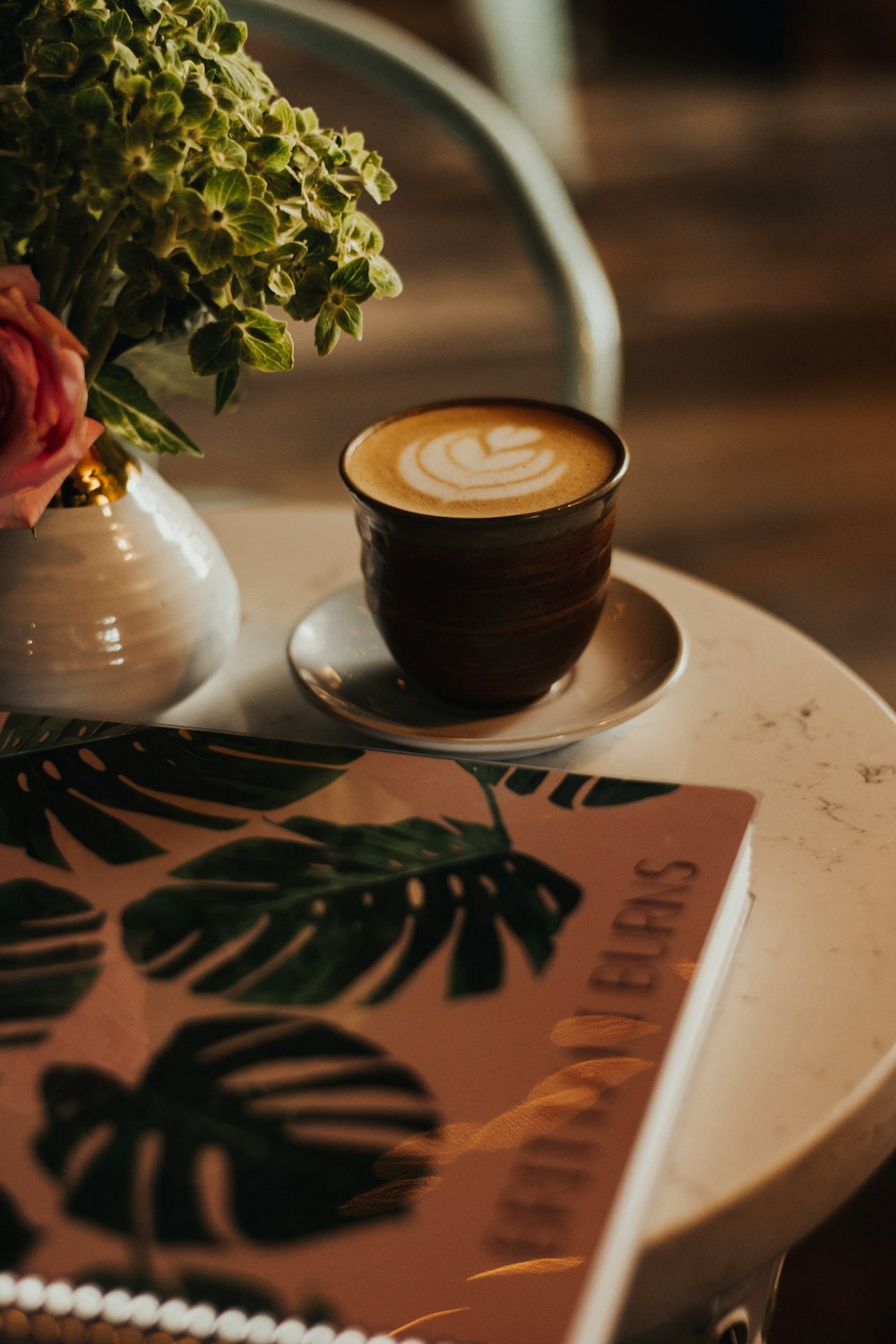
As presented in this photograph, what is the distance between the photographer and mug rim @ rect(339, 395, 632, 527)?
0.47 metres

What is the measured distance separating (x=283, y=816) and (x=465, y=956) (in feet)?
0.31

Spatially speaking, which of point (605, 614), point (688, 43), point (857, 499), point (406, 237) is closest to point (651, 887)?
point (605, 614)

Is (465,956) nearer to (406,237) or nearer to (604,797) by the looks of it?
(604,797)

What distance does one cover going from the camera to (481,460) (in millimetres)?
522

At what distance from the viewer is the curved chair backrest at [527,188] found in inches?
32.7

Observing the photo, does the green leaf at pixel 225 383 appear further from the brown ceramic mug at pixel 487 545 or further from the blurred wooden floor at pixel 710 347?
the blurred wooden floor at pixel 710 347

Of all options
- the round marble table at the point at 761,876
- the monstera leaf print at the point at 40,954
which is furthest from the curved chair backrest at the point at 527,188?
the monstera leaf print at the point at 40,954

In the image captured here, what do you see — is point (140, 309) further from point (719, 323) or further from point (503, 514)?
point (719, 323)

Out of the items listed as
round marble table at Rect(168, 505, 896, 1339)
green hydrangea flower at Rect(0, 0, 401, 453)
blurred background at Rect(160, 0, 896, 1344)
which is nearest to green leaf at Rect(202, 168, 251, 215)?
green hydrangea flower at Rect(0, 0, 401, 453)

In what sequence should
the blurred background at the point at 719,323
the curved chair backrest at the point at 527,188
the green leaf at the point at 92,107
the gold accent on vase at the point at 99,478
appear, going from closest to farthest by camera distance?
the green leaf at the point at 92,107 < the gold accent on vase at the point at 99,478 < the curved chair backrest at the point at 527,188 < the blurred background at the point at 719,323

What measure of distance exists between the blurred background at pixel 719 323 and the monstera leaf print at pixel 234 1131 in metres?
0.62

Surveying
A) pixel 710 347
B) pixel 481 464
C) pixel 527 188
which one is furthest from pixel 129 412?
pixel 710 347

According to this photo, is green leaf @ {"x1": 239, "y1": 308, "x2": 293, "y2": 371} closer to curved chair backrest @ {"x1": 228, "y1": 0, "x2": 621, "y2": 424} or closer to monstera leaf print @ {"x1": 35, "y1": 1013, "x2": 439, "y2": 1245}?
monstera leaf print @ {"x1": 35, "y1": 1013, "x2": 439, "y2": 1245}

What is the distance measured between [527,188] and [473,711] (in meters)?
0.44
